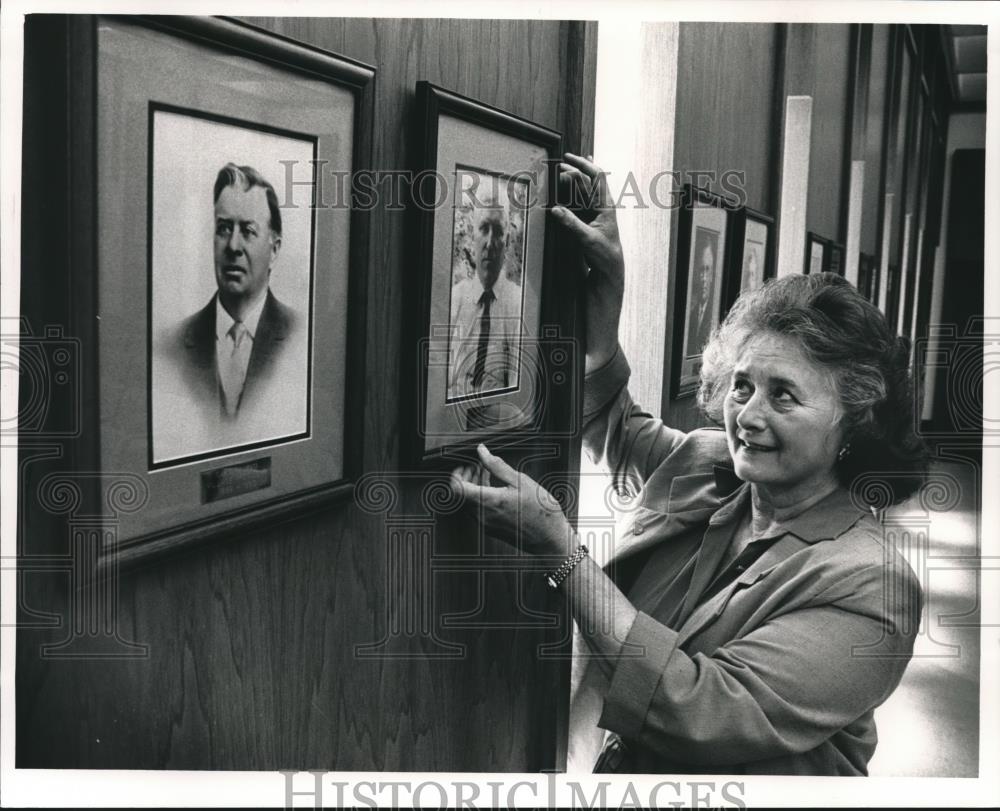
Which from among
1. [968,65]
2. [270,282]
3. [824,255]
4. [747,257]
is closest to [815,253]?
[824,255]

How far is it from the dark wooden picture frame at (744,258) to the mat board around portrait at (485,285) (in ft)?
1.02

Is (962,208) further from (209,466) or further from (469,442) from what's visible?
(209,466)

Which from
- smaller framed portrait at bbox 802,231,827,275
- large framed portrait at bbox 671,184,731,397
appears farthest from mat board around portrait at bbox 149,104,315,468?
smaller framed portrait at bbox 802,231,827,275

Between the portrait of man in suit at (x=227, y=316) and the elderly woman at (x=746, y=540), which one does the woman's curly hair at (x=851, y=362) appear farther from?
the portrait of man in suit at (x=227, y=316)

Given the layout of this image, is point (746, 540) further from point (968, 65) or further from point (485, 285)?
point (968, 65)

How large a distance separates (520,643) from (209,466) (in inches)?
23.4

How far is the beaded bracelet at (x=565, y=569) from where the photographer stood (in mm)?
1535

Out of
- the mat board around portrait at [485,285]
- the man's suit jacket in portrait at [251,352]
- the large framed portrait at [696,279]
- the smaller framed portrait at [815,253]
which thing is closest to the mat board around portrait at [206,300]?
the man's suit jacket in portrait at [251,352]

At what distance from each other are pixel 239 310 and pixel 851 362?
0.85 meters

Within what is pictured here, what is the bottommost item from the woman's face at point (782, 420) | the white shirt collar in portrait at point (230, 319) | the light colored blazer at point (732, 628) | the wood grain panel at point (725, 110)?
the light colored blazer at point (732, 628)

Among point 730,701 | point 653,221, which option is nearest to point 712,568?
point 730,701

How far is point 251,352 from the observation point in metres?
1.28

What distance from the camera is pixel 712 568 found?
152 centimetres

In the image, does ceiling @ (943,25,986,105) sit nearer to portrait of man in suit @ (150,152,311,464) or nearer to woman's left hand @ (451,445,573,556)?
woman's left hand @ (451,445,573,556)
